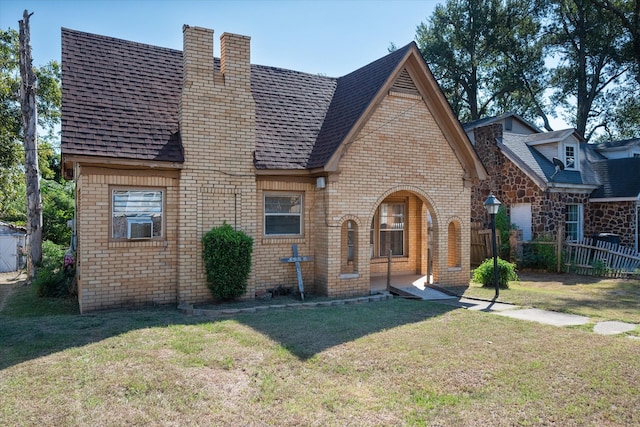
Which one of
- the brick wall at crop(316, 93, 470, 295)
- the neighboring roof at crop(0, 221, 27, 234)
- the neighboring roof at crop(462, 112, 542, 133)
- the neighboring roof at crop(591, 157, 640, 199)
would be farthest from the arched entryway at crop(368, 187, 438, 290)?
the neighboring roof at crop(0, 221, 27, 234)

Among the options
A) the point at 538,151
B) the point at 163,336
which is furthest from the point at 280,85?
the point at 538,151

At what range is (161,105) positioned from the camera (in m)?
11.5

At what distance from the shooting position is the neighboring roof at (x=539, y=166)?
20.7 metres

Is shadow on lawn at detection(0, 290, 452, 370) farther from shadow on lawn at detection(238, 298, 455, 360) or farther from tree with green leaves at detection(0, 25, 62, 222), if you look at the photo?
tree with green leaves at detection(0, 25, 62, 222)

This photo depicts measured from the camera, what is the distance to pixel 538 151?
76.7ft

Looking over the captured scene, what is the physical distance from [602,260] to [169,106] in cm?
1632

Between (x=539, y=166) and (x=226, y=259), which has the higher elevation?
(x=539, y=166)

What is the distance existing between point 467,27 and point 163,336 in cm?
4017

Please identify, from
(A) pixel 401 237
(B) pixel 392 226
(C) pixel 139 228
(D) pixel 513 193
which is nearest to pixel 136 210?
(C) pixel 139 228

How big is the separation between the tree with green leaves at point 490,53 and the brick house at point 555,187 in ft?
61.8

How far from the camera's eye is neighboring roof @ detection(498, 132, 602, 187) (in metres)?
20.7

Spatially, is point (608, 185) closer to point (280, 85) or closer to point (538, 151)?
point (538, 151)

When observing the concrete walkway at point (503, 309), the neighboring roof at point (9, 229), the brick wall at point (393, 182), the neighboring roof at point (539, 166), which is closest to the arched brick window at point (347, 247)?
the brick wall at point (393, 182)

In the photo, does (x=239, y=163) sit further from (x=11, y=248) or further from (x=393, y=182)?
(x=11, y=248)
